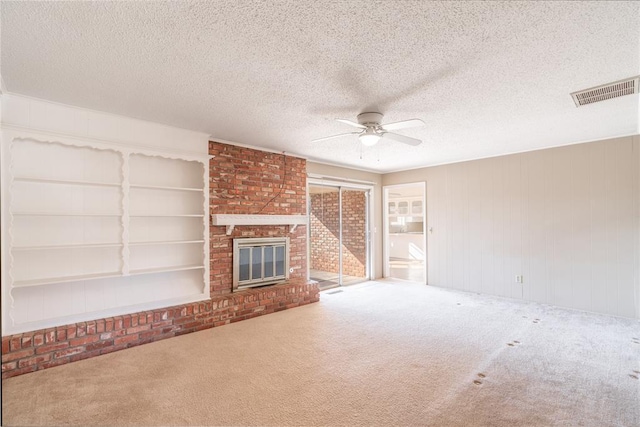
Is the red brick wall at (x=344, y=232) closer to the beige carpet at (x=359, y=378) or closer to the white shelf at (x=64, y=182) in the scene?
the beige carpet at (x=359, y=378)

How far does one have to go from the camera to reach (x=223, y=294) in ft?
14.0

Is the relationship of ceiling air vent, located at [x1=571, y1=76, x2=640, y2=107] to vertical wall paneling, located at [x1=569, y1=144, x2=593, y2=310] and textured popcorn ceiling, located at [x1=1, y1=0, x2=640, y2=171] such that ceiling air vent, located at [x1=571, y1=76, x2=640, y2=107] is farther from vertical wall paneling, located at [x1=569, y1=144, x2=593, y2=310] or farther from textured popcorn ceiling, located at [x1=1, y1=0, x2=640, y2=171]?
vertical wall paneling, located at [x1=569, y1=144, x2=593, y2=310]

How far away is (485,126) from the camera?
3748 millimetres

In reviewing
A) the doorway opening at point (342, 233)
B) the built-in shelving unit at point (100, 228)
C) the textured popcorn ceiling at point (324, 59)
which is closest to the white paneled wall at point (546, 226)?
the textured popcorn ceiling at point (324, 59)

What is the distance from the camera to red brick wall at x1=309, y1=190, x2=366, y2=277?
684 centimetres

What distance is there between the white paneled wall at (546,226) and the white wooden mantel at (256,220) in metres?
2.88

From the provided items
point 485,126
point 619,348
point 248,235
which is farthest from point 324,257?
point 619,348

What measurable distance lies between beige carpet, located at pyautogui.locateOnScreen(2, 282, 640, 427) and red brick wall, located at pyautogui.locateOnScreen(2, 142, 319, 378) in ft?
0.56

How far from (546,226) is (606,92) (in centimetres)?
259

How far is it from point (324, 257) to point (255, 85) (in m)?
5.00

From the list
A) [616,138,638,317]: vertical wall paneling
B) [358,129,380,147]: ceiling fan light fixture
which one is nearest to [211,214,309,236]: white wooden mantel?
[358,129,380,147]: ceiling fan light fixture

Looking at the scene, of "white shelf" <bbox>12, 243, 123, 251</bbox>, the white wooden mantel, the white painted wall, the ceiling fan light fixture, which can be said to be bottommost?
"white shelf" <bbox>12, 243, 123, 251</bbox>

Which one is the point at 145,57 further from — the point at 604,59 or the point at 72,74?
the point at 604,59

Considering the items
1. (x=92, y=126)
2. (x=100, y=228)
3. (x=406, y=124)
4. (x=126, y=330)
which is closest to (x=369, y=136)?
(x=406, y=124)
